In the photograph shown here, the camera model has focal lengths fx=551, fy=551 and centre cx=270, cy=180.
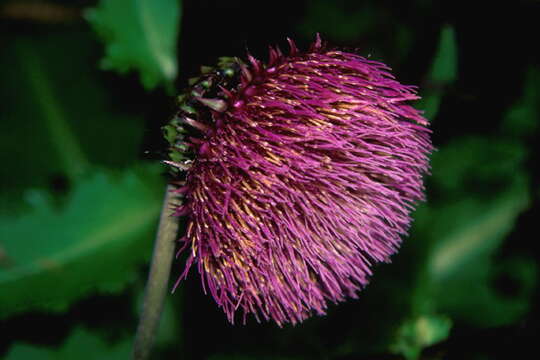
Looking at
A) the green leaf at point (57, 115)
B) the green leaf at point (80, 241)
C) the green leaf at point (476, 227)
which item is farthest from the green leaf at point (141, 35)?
the green leaf at point (476, 227)

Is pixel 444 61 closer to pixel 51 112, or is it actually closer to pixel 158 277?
pixel 158 277

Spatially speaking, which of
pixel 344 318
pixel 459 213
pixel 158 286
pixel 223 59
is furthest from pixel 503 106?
pixel 158 286

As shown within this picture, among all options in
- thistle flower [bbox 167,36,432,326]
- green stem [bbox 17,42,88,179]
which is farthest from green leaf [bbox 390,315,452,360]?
green stem [bbox 17,42,88,179]

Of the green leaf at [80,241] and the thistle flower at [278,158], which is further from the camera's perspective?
the green leaf at [80,241]

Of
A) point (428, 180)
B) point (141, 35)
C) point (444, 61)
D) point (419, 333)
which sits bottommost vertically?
point (419, 333)

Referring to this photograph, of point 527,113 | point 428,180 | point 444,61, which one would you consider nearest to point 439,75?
point 444,61

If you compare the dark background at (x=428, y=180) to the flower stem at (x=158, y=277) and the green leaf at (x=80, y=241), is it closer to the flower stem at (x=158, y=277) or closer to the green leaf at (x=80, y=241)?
the green leaf at (x=80, y=241)

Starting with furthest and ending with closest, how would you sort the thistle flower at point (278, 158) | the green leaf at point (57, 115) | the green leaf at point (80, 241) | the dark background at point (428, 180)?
1. the green leaf at point (57, 115)
2. the dark background at point (428, 180)
3. the green leaf at point (80, 241)
4. the thistle flower at point (278, 158)
